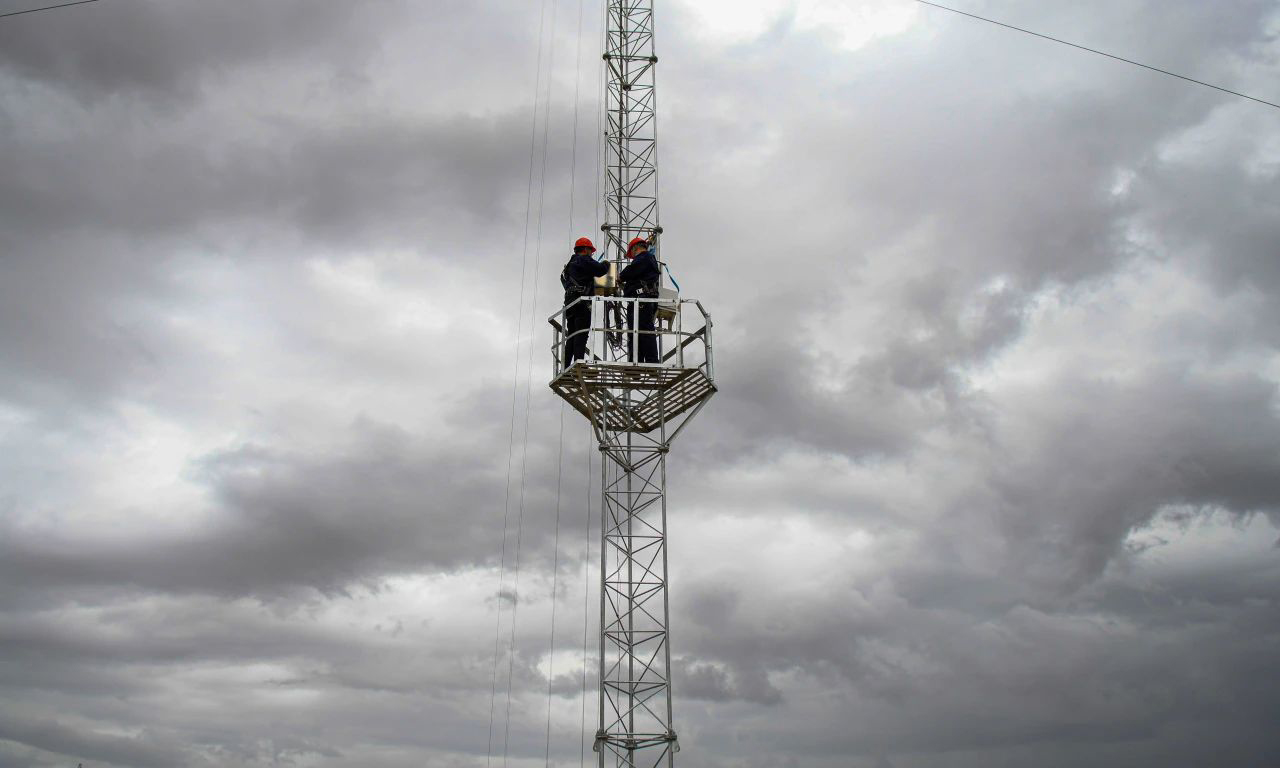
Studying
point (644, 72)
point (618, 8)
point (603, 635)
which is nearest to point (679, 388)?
point (603, 635)

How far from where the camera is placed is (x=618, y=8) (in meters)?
38.3

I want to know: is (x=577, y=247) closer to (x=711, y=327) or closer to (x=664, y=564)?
(x=711, y=327)

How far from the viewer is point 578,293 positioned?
102ft

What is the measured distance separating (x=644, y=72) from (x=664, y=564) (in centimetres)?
1759

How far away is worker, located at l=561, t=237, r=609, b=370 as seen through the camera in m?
30.7

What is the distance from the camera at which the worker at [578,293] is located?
3066 cm

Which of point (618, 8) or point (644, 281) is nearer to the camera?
point (644, 281)

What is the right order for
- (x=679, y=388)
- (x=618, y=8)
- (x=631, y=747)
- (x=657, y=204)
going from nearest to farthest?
(x=631, y=747), (x=679, y=388), (x=657, y=204), (x=618, y=8)

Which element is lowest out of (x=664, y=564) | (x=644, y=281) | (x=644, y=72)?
(x=664, y=564)

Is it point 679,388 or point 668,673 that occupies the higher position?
point 679,388

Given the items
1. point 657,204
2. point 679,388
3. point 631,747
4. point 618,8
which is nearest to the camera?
point 631,747

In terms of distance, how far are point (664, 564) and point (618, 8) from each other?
20.3 metres

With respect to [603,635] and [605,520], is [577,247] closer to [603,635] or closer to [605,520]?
[605,520]

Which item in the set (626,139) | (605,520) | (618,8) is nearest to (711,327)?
(605,520)
